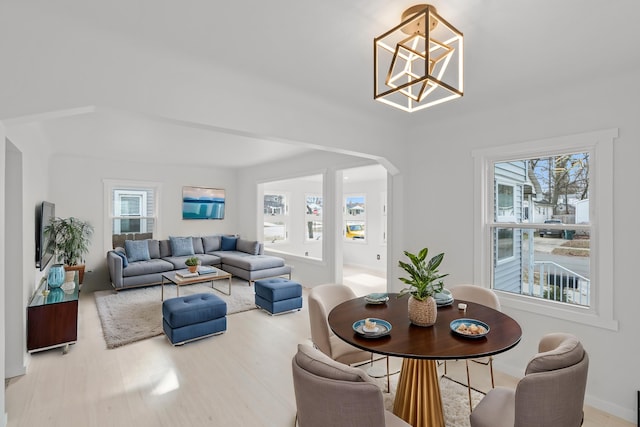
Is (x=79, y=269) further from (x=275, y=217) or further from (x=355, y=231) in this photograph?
(x=355, y=231)

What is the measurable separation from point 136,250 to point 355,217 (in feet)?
17.8

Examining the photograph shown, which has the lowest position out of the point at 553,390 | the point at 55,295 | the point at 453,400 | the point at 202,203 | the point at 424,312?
the point at 453,400

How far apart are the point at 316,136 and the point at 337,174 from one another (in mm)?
2290

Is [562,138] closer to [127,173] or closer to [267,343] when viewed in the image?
[267,343]

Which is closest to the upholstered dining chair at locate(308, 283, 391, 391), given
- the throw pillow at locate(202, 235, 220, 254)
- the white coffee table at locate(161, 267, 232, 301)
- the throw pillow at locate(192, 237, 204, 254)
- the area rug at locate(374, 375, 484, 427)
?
the area rug at locate(374, 375, 484, 427)

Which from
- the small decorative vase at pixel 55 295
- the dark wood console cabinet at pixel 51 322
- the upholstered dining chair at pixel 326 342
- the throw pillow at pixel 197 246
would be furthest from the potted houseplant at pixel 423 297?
the throw pillow at pixel 197 246

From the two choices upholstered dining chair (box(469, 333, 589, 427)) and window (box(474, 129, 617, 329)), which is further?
window (box(474, 129, 617, 329))

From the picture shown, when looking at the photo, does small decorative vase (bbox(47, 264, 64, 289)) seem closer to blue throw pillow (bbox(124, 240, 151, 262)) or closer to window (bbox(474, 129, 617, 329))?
blue throw pillow (bbox(124, 240, 151, 262))

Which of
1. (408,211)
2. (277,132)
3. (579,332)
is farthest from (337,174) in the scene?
(579,332)

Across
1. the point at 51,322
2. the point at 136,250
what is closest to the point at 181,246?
the point at 136,250

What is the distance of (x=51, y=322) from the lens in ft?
10.4

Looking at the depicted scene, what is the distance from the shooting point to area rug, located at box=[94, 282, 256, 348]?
371cm

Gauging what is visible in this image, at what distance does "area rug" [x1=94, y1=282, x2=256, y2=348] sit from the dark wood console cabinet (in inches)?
16.2

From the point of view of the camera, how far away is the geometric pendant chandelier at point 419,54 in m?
1.45
